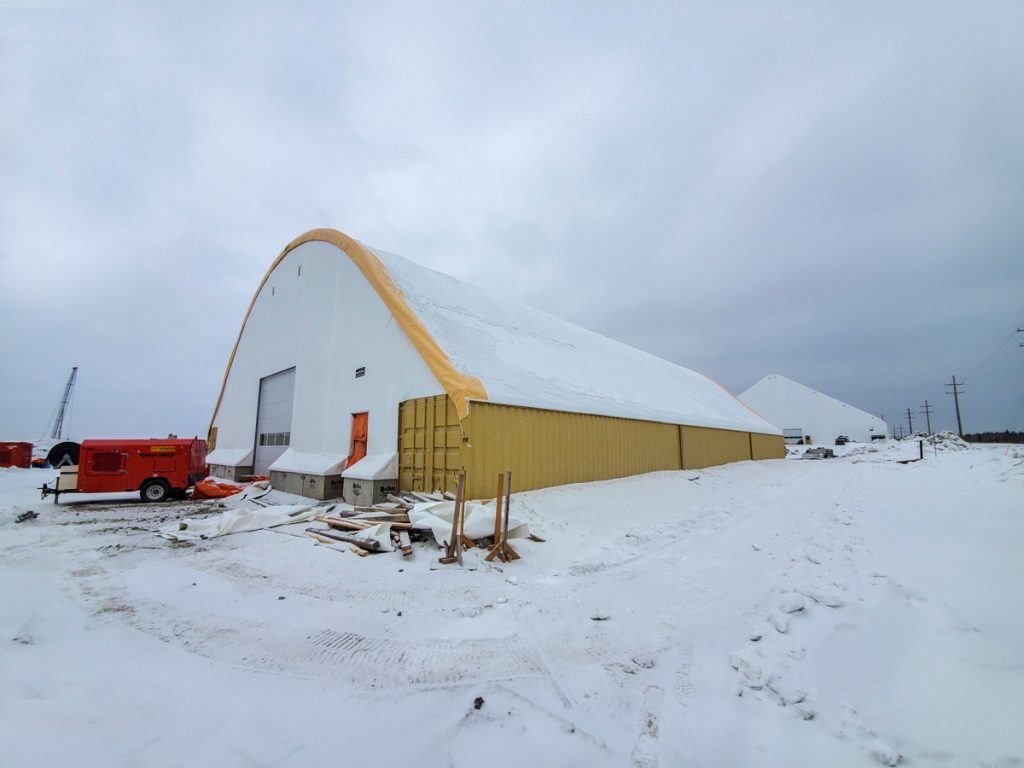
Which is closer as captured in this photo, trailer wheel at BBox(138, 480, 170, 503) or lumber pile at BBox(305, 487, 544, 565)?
lumber pile at BBox(305, 487, 544, 565)

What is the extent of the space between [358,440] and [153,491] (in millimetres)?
7704

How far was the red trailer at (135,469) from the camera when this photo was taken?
46.0ft

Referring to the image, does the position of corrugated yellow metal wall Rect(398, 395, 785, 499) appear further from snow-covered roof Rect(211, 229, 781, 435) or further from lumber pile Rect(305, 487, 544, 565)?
lumber pile Rect(305, 487, 544, 565)

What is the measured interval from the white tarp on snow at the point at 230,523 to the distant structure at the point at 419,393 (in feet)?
6.70

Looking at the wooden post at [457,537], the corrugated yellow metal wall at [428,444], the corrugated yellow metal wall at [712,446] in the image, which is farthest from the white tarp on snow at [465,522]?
the corrugated yellow metal wall at [712,446]

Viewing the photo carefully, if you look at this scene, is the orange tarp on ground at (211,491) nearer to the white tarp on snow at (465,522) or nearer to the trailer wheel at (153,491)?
the trailer wheel at (153,491)

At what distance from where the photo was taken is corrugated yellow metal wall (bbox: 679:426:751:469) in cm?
1936

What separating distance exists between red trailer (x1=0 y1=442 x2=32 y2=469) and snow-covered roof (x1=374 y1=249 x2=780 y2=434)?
29031mm

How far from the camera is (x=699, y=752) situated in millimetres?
2576

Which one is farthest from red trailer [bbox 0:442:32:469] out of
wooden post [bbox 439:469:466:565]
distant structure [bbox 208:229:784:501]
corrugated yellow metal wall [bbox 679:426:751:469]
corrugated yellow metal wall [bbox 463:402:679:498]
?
corrugated yellow metal wall [bbox 679:426:751:469]

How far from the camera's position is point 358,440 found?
13.2 meters

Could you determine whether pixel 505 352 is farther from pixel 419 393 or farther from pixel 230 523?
pixel 230 523

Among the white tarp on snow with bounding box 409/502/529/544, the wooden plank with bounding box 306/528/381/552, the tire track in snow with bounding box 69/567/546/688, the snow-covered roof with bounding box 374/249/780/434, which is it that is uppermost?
the snow-covered roof with bounding box 374/249/780/434

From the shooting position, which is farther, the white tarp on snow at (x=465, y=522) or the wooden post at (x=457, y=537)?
the white tarp on snow at (x=465, y=522)
